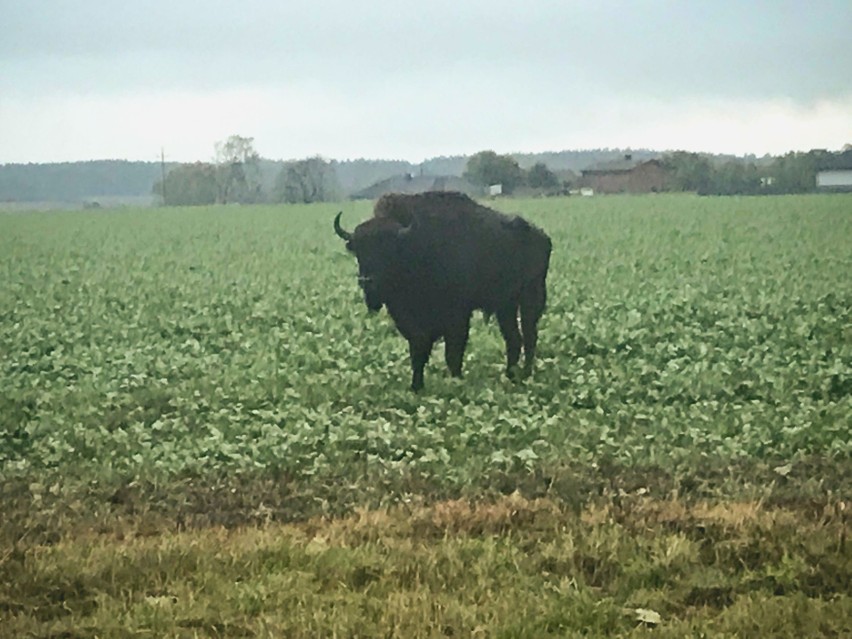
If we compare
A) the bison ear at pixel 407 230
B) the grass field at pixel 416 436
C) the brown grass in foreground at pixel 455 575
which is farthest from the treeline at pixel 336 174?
the brown grass in foreground at pixel 455 575

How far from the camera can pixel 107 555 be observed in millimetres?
3799

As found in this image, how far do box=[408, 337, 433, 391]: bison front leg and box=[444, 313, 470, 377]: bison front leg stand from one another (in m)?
0.11

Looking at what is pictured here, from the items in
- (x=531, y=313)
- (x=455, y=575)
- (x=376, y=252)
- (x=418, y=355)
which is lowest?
(x=455, y=575)

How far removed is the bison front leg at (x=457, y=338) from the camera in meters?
5.57

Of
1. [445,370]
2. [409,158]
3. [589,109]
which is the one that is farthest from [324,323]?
[589,109]

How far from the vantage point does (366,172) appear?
16.7 feet

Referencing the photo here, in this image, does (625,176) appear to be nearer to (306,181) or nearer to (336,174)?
(336,174)

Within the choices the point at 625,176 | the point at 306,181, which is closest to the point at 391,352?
the point at 306,181

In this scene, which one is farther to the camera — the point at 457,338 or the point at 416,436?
the point at 457,338

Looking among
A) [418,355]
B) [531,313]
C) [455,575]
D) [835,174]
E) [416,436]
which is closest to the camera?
[455,575]

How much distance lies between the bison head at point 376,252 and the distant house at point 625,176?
0.92 metres

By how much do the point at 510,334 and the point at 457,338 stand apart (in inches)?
10.7

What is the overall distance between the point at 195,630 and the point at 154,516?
80 centimetres

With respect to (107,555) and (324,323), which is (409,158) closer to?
(324,323)
